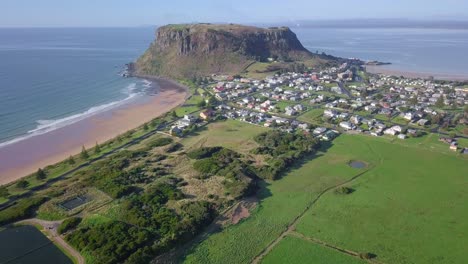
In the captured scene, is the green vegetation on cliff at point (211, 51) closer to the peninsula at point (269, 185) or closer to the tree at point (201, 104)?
the peninsula at point (269, 185)

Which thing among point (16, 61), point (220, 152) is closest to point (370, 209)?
point (220, 152)

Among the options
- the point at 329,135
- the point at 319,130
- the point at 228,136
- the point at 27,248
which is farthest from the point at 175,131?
the point at 27,248

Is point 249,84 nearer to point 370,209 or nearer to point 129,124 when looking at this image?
point 129,124

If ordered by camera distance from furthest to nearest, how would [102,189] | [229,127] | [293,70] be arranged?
[293,70], [229,127], [102,189]

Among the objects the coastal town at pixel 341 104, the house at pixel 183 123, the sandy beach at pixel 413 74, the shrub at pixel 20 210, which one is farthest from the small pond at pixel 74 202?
the sandy beach at pixel 413 74

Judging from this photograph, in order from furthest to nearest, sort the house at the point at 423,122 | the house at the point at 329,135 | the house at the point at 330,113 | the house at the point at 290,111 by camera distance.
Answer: the house at the point at 290,111 < the house at the point at 330,113 < the house at the point at 423,122 < the house at the point at 329,135

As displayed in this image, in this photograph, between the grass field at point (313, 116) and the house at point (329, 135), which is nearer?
the house at point (329, 135)
